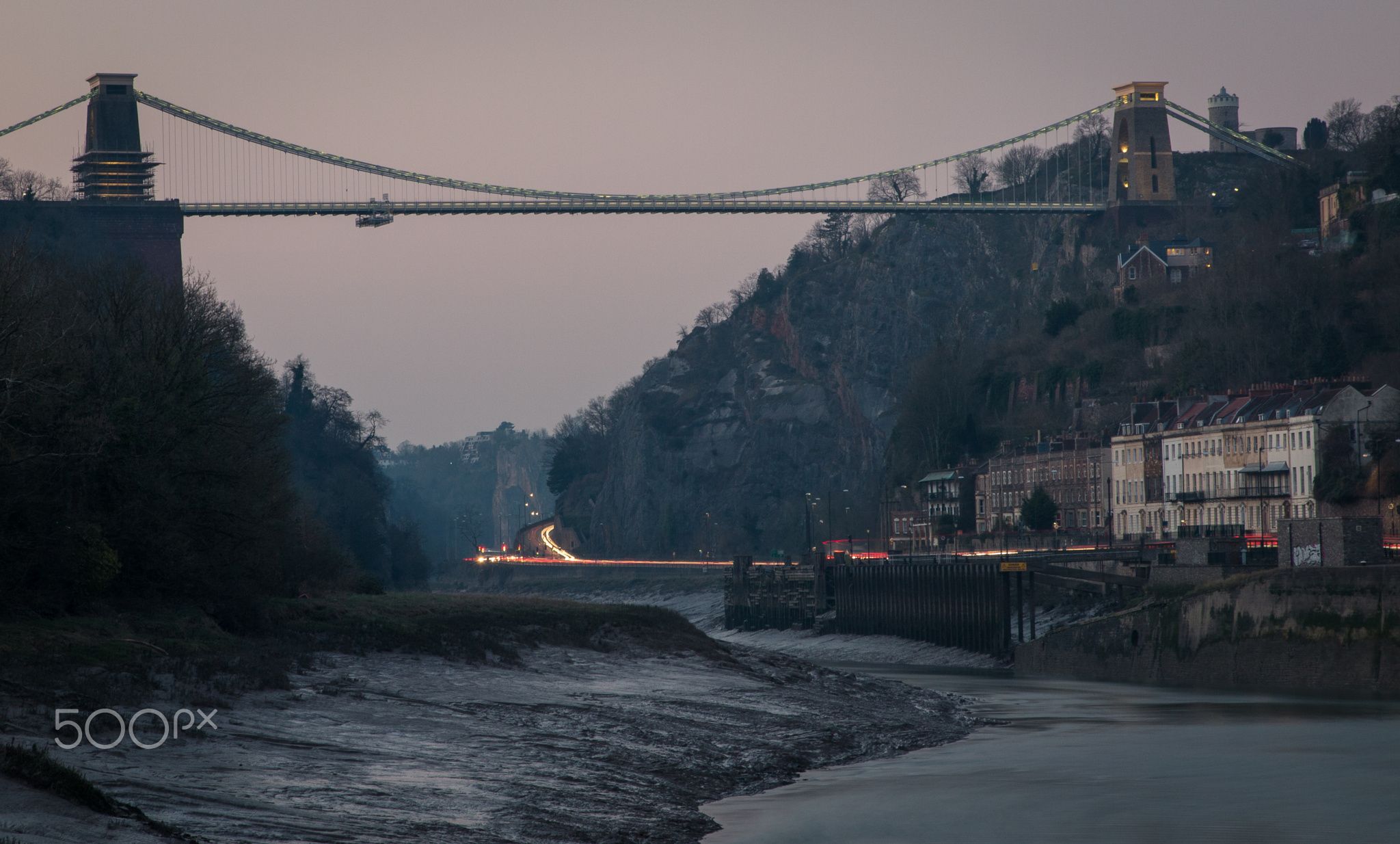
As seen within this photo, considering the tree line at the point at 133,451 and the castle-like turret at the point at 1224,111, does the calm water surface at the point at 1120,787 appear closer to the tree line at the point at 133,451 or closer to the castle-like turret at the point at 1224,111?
the tree line at the point at 133,451

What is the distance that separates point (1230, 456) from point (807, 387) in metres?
88.0

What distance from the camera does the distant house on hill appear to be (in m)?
132

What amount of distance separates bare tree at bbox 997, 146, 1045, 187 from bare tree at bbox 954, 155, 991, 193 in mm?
2437

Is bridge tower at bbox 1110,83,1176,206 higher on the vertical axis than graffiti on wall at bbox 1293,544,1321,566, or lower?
higher

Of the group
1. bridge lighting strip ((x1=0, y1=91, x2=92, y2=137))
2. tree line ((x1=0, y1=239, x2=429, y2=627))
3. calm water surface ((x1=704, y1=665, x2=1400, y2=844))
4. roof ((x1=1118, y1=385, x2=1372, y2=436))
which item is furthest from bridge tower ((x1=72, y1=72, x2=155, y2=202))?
calm water surface ((x1=704, y1=665, x2=1400, y2=844))

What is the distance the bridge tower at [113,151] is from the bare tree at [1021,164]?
3412 inches

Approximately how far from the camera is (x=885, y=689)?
40.4m

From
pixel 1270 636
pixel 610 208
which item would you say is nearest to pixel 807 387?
pixel 610 208

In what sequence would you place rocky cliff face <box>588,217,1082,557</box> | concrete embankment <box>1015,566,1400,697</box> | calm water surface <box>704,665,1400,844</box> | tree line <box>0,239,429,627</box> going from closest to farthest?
calm water surface <box>704,665,1400,844</box> < tree line <box>0,239,429,627</box> < concrete embankment <box>1015,566,1400,697</box> < rocky cliff face <box>588,217,1082,557</box>

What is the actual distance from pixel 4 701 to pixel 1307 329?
3454 inches

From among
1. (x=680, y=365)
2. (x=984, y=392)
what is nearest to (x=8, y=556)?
(x=984, y=392)

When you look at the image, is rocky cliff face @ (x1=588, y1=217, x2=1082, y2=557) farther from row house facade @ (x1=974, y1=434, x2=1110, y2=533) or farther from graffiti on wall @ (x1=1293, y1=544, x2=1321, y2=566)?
graffiti on wall @ (x1=1293, y1=544, x2=1321, y2=566)

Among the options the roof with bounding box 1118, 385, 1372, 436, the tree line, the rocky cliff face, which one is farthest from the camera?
the rocky cliff face

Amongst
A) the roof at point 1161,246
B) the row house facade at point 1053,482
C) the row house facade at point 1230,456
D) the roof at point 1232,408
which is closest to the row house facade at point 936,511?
the row house facade at point 1053,482
